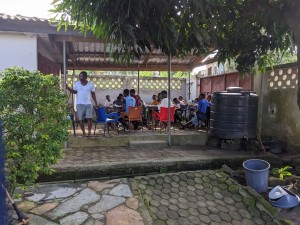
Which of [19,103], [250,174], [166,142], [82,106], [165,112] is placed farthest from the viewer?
[165,112]

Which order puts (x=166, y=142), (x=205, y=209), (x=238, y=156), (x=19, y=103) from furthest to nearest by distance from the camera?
(x=166, y=142), (x=238, y=156), (x=205, y=209), (x=19, y=103)

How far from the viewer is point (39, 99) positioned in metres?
2.94

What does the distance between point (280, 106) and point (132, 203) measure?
16.2 ft

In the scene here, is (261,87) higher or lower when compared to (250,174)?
higher

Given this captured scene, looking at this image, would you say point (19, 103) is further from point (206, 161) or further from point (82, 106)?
point (206, 161)

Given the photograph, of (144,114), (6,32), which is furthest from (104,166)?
(144,114)

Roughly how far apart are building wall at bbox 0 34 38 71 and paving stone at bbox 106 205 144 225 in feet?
13.2

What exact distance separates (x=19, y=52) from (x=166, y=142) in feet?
13.1

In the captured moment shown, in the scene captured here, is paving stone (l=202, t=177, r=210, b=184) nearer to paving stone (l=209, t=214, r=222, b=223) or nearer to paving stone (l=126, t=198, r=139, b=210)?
paving stone (l=209, t=214, r=222, b=223)

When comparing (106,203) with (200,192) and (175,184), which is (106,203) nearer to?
(175,184)

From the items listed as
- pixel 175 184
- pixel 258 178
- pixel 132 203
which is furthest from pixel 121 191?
pixel 258 178

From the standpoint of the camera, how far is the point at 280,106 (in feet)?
21.8

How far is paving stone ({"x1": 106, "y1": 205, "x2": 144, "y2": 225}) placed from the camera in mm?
3105

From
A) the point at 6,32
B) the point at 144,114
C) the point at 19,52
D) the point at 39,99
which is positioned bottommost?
the point at 144,114
